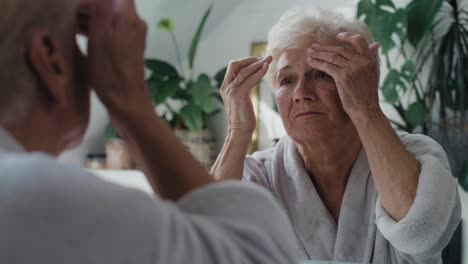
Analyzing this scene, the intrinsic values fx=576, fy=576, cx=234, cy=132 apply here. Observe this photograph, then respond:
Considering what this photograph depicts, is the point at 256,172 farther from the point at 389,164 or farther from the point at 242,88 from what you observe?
the point at 389,164

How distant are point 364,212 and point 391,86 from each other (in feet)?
5.74

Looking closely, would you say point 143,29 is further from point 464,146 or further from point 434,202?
point 464,146

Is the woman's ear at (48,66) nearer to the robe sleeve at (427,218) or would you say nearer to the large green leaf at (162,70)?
the robe sleeve at (427,218)

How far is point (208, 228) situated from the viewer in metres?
0.49

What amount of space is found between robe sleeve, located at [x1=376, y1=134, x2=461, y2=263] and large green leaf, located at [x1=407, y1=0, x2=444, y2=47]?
1.85m

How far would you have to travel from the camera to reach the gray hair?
52cm

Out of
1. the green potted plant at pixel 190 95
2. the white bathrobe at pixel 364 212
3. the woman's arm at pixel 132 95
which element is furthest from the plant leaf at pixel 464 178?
the woman's arm at pixel 132 95

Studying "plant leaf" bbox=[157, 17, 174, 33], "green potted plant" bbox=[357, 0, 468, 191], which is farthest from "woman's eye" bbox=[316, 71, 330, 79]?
"plant leaf" bbox=[157, 17, 174, 33]

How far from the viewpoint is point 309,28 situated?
1.25 m

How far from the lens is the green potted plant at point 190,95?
328 centimetres

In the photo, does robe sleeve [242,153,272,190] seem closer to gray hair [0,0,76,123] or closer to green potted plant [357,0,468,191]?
gray hair [0,0,76,123]

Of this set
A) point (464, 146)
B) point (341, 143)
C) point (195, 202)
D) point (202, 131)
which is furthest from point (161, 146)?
point (202, 131)

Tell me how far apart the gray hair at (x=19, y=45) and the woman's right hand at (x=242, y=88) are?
2.43ft

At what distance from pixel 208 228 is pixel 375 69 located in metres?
0.72
